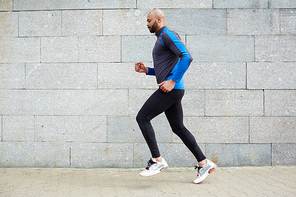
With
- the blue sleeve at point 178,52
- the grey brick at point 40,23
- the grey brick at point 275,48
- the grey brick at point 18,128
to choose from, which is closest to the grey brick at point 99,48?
the grey brick at point 40,23

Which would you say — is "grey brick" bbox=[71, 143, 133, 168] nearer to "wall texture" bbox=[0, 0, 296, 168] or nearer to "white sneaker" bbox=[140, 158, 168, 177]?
"wall texture" bbox=[0, 0, 296, 168]

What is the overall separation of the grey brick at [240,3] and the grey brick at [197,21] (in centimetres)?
10

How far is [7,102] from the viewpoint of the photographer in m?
4.56

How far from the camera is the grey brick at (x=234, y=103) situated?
4469 mm

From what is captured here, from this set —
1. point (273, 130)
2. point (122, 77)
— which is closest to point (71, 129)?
point (122, 77)

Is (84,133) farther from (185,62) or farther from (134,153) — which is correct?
(185,62)

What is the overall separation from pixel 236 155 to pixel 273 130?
2.38 ft

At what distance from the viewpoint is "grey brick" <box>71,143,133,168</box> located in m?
4.45

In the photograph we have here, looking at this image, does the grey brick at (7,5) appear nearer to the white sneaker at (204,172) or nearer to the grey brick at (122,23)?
the grey brick at (122,23)

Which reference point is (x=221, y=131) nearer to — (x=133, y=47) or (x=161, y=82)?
(x=161, y=82)

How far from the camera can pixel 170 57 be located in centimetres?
336

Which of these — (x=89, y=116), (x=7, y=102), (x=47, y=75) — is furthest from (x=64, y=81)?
(x=7, y=102)

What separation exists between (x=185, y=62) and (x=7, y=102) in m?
3.13

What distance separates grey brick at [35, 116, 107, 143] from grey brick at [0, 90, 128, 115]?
10cm
